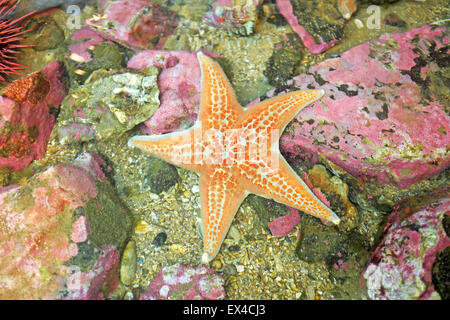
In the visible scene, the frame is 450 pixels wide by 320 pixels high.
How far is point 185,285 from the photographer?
12.0ft

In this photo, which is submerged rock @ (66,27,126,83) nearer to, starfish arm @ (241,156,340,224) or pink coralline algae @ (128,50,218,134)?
pink coralline algae @ (128,50,218,134)

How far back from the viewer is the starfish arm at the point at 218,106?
11.8ft

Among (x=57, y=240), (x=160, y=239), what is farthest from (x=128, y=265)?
(x=57, y=240)

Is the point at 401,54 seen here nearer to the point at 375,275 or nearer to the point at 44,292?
the point at 375,275

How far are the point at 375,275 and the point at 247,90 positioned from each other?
264 centimetres

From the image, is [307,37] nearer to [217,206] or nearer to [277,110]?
[277,110]

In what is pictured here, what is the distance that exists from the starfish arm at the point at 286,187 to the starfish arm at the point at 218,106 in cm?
58

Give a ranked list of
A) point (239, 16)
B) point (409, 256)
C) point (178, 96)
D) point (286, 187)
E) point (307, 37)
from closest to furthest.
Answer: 1. point (409, 256)
2. point (286, 187)
3. point (178, 96)
4. point (307, 37)
5. point (239, 16)

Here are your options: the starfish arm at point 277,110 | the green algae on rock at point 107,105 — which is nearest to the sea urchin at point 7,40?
the green algae on rock at point 107,105

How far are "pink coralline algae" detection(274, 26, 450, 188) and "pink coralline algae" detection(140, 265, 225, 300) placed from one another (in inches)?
69.4

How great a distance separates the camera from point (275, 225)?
394 cm

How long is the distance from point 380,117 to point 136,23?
357 centimetres
